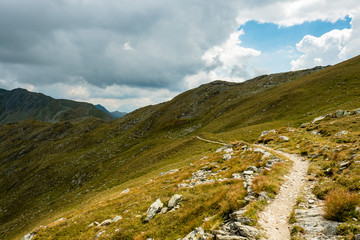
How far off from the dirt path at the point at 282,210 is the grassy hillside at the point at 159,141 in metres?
24.4

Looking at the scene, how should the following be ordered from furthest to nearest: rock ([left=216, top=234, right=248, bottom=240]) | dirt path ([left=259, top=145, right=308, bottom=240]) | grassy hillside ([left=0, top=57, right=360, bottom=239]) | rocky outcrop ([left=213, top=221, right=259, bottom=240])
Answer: grassy hillside ([left=0, top=57, right=360, bottom=239]) < dirt path ([left=259, top=145, right=308, bottom=240]) < rocky outcrop ([left=213, top=221, right=259, bottom=240]) < rock ([left=216, top=234, right=248, bottom=240])

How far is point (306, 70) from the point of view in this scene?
389 ft

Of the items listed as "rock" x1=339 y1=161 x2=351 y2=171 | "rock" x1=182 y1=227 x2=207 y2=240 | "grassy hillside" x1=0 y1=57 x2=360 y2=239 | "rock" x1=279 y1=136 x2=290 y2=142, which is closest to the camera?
"rock" x1=182 y1=227 x2=207 y2=240

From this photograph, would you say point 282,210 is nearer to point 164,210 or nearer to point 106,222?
point 164,210

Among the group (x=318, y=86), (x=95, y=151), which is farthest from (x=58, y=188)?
(x=318, y=86)

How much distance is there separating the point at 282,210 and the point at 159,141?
240 feet

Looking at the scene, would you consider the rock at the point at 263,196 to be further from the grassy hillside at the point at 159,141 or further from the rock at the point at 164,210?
the grassy hillside at the point at 159,141

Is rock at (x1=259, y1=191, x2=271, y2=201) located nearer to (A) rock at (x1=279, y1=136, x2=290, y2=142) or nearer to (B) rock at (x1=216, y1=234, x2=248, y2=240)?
(B) rock at (x1=216, y1=234, x2=248, y2=240)

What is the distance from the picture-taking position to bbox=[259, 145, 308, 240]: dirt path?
27.7ft

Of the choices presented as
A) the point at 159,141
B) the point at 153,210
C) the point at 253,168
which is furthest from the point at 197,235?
the point at 159,141

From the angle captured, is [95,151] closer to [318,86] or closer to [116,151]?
[116,151]

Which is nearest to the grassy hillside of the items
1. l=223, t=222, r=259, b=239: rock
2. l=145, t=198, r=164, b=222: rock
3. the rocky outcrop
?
l=145, t=198, r=164, b=222: rock

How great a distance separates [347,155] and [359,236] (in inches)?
448

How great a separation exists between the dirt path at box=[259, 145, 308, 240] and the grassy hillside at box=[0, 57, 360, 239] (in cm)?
2445
